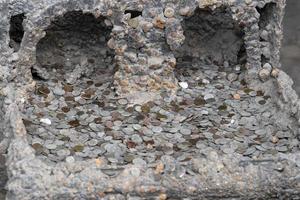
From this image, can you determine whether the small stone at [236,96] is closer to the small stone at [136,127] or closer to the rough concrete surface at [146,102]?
the rough concrete surface at [146,102]

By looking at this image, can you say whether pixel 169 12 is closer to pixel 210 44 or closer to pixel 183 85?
pixel 183 85

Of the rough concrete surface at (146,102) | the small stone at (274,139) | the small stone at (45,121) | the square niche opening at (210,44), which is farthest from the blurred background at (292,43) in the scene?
the small stone at (45,121)

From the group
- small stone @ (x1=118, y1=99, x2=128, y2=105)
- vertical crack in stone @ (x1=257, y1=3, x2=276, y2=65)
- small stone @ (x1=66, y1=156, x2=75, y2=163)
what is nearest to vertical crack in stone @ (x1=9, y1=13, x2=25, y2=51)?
small stone @ (x1=118, y1=99, x2=128, y2=105)

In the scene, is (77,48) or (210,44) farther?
(210,44)

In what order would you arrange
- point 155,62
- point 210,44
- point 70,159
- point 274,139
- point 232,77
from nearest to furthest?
point 70,159 → point 274,139 → point 155,62 → point 232,77 → point 210,44

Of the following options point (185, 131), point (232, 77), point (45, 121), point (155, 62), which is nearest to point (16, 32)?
point (45, 121)

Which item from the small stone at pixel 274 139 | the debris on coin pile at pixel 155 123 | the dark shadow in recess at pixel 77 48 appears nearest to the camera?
the debris on coin pile at pixel 155 123

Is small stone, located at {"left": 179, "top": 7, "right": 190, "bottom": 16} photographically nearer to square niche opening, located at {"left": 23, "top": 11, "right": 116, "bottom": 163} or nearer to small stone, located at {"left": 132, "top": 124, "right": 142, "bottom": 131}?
square niche opening, located at {"left": 23, "top": 11, "right": 116, "bottom": 163}
